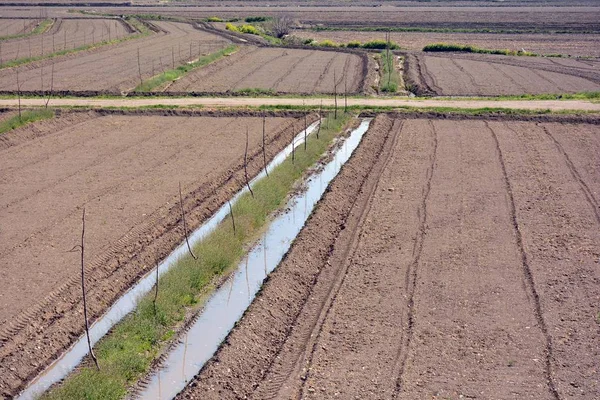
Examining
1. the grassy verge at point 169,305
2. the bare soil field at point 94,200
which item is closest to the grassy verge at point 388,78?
the bare soil field at point 94,200

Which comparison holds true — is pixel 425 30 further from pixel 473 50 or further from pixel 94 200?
pixel 94 200

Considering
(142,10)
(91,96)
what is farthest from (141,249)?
(142,10)

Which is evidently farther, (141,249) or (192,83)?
(192,83)

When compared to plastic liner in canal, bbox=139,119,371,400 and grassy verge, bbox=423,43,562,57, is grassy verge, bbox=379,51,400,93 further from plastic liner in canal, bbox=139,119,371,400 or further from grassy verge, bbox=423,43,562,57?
plastic liner in canal, bbox=139,119,371,400

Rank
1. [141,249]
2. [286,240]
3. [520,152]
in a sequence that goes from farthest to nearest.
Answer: [520,152], [286,240], [141,249]

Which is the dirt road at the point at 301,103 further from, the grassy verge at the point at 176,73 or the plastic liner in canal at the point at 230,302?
the plastic liner in canal at the point at 230,302

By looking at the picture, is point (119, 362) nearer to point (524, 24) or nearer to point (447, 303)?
point (447, 303)

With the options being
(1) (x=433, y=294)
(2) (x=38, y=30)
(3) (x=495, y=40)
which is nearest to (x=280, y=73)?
(3) (x=495, y=40)
